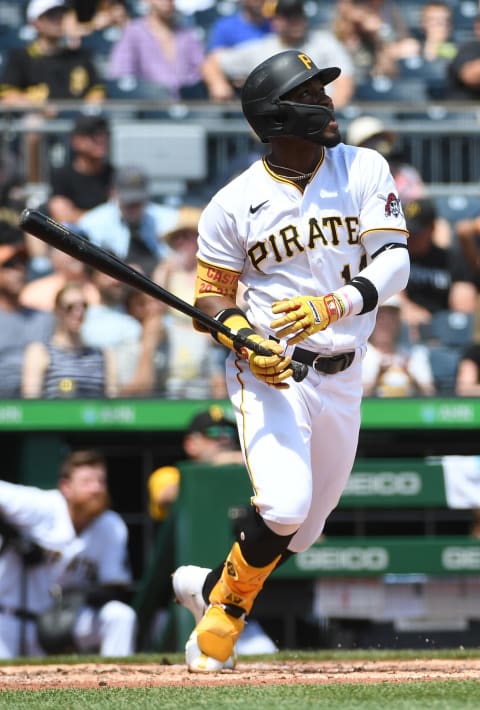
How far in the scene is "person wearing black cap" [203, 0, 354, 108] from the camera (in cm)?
1003

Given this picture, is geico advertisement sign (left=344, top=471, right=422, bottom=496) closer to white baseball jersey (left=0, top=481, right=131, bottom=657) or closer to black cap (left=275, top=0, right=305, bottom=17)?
white baseball jersey (left=0, top=481, right=131, bottom=657)

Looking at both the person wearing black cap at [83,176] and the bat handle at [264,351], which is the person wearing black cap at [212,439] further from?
the bat handle at [264,351]

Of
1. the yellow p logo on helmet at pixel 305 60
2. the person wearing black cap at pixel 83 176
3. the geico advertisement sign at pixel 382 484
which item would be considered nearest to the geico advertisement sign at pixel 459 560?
the geico advertisement sign at pixel 382 484


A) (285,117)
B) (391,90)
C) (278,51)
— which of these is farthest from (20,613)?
(391,90)

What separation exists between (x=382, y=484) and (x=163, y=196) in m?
3.02

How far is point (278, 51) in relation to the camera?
9.97 m

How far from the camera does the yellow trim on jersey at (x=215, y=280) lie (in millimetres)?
4922

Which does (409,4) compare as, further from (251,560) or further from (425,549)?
(251,560)

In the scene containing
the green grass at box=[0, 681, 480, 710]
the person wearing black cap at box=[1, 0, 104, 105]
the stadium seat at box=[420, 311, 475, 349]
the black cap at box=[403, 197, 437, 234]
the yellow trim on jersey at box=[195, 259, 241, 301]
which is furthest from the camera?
the person wearing black cap at box=[1, 0, 104, 105]

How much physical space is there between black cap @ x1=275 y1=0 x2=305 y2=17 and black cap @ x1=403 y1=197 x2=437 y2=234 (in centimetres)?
197

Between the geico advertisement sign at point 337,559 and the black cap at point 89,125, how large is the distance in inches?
136

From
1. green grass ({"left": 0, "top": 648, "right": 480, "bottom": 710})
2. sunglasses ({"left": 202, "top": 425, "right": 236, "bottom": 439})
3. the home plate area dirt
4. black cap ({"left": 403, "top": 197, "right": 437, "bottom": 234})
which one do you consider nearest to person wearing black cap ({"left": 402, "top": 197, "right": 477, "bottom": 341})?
black cap ({"left": 403, "top": 197, "right": 437, "bottom": 234})

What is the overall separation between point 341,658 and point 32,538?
2165 mm

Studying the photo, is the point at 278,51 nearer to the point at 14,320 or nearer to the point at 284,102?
the point at 14,320
